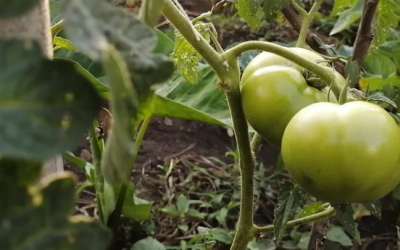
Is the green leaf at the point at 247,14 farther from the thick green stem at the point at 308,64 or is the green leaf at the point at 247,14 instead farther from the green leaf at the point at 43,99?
the green leaf at the point at 43,99

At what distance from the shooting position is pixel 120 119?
0.82 ft

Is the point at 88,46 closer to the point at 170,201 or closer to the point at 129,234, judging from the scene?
the point at 129,234

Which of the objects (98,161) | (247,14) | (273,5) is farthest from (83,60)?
(273,5)

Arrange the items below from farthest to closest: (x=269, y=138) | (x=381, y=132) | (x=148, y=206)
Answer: (x=148, y=206), (x=269, y=138), (x=381, y=132)

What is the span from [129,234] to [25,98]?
4.61 ft

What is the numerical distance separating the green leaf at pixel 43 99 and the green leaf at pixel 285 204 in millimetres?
538

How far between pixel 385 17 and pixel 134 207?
812 mm

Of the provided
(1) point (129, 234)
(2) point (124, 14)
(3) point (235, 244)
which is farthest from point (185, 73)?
(1) point (129, 234)

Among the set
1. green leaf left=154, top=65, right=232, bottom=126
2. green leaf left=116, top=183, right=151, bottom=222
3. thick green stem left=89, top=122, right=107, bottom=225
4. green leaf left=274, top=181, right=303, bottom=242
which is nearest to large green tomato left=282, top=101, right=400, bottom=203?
green leaf left=274, top=181, right=303, bottom=242

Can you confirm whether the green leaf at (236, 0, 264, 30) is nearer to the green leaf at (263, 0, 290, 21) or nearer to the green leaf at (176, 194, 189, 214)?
the green leaf at (263, 0, 290, 21)

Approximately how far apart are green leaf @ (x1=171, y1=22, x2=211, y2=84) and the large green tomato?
28 cm

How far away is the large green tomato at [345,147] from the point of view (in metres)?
0.51

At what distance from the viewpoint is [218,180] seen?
1.82 m

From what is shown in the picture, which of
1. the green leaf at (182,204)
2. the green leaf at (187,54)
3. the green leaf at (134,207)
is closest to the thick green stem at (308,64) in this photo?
the green leaf at (187,54)
